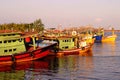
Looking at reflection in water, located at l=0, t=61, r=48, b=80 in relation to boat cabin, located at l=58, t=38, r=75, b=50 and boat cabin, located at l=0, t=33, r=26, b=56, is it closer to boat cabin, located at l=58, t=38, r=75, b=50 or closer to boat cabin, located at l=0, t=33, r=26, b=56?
boat cabin, located at l=0, t=33, r=26, b=56

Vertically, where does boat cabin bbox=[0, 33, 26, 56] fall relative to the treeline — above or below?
below

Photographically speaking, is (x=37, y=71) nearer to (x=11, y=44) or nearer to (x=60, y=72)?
(x=60, y=72)

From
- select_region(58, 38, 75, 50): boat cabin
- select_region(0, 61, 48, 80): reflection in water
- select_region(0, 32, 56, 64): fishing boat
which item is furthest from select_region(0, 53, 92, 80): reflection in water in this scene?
select_region(58, 38, 75, 50): boat cabin

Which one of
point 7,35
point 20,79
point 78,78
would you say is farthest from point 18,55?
point 78,78

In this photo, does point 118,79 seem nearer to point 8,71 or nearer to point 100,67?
point 100,67

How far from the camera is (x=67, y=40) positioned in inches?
2335

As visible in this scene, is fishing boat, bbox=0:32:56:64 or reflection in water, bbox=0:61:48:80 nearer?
reflection in water, bbox=0:61:48:80

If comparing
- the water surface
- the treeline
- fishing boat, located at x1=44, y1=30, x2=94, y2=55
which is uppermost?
the treeline

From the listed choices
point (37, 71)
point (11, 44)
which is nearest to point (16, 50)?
point (11, 44)

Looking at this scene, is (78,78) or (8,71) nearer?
(78,78)

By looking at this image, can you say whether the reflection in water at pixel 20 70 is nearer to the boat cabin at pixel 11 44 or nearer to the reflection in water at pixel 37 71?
the reflection in water at pixel 37 71

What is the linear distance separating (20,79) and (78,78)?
22.4ft

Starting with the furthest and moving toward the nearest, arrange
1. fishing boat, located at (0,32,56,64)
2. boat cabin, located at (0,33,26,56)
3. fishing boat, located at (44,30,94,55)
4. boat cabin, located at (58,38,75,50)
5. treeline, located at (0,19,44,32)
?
1. treeline, located at (0,19,44,32)
2. boat cabin, located at (58,38,75,50)
3. fishing boat, located at (44,30,94,55)
4. boat cabin, located at (0,33,26,56)
5. fishing boat, located at (0,32,56,64)

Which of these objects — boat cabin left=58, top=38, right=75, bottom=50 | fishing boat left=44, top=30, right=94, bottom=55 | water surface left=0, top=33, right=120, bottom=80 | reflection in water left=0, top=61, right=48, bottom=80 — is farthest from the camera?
boat cabin left=58, top=38, right=75, bottom=50
